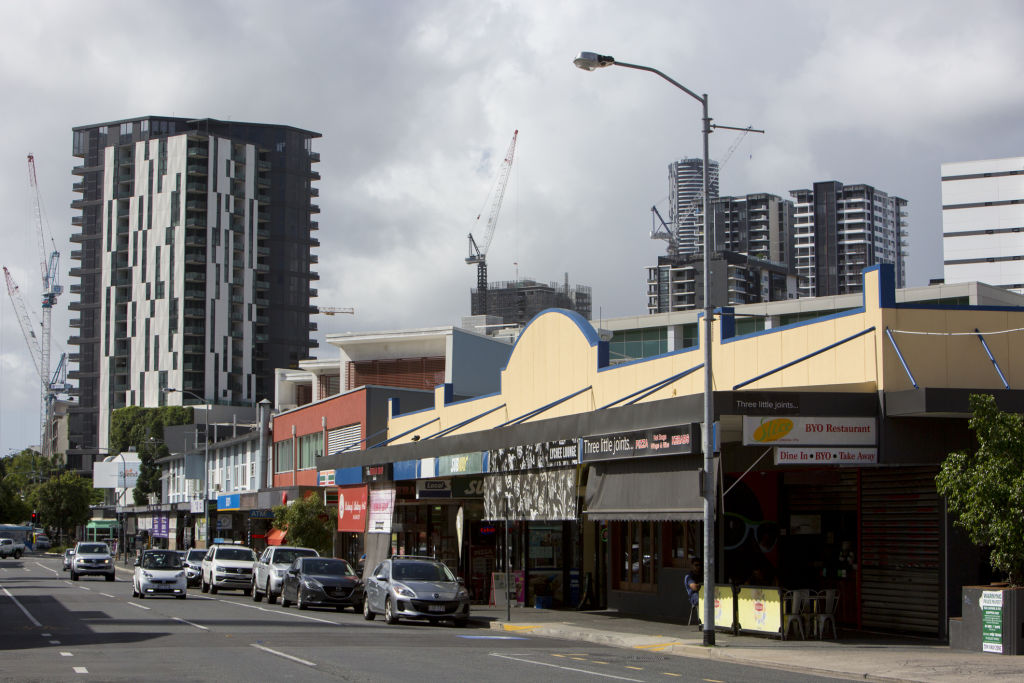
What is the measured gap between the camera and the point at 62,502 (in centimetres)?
12462

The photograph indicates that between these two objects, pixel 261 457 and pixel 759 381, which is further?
pixel 261 457

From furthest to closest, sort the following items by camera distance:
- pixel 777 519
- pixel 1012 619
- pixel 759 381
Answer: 1. pixel 777 519
2. pixel 759 381
3. pixel 1012 619

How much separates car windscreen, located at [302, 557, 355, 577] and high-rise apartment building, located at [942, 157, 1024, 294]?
317 feet

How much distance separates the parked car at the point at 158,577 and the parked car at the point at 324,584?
5.40m

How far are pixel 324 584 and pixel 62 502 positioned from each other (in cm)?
10109

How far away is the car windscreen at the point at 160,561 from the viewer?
38062 millimetres

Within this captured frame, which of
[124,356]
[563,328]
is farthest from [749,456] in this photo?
[124,356]

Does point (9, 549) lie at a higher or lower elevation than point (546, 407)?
lower

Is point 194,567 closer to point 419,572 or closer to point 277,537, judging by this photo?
point 277,537

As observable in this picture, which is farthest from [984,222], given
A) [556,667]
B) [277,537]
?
[556,667]

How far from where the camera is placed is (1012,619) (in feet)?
62.3

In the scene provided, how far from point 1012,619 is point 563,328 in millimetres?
15671

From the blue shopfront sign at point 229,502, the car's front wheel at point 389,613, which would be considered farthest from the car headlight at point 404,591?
the blue shopfront sign at point 229,502

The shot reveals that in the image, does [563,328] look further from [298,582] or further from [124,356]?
[124,356]
